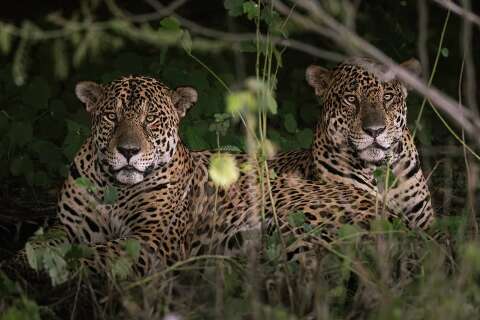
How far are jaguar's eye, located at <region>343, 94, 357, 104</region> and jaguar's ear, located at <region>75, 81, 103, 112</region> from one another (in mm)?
1619

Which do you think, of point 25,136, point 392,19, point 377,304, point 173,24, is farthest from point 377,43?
point 377,304

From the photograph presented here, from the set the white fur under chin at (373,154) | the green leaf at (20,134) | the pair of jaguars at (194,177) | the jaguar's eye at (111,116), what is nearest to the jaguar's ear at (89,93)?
the pair of jaguars at (194,177)

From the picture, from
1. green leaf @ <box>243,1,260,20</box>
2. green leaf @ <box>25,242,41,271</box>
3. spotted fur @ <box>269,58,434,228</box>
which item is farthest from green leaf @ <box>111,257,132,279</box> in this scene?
spotted fur @ <box>269,58,434,228</box>

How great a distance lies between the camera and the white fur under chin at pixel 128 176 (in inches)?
342

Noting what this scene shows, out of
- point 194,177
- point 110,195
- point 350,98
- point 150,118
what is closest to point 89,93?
point 150,118

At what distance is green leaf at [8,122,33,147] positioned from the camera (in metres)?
11.3

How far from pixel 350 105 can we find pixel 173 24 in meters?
2.08

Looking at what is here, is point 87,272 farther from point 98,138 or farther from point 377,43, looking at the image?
point 377,43

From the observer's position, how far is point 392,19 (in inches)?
542

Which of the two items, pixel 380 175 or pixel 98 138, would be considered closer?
pixel 380 175

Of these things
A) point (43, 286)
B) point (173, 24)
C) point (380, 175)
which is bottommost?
point (43, 286)

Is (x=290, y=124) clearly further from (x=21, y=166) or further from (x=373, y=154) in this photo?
(x=373, y=154)

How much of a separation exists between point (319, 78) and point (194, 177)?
1270 millimetres

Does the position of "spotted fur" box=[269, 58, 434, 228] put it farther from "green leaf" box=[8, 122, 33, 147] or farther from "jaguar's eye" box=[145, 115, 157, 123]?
"green leaf" box=[8, 122, 33, 147]
